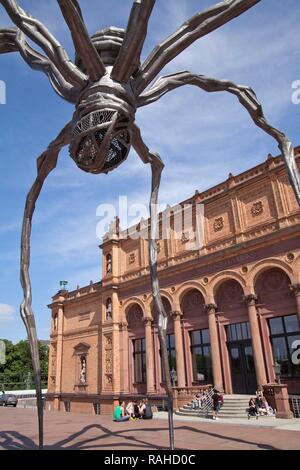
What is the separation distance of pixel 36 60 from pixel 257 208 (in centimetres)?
1797

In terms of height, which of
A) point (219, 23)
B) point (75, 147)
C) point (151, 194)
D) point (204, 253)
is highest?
point (204, 253)

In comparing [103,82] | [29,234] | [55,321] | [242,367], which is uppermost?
[55,321]

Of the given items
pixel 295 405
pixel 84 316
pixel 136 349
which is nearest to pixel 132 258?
pixel 136 349

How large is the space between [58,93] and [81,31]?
96 cm

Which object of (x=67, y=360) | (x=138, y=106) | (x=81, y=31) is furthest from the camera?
(x=67, y=360)

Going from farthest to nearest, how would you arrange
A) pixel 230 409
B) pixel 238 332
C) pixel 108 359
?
pixel 108 359, pixel 238 332, pixel 230 409

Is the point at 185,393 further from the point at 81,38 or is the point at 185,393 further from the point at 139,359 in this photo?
the point at 81,38

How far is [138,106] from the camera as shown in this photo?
5.17 m

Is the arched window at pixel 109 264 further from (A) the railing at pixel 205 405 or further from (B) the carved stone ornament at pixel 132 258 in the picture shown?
(A) the railing at pixel 205 405

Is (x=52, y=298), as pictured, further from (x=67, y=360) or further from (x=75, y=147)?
(x=75, y=147)

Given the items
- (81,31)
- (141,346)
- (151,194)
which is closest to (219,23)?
(81,31)

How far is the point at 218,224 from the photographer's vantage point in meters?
23.5

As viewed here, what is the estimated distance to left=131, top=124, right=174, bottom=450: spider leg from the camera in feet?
17.2

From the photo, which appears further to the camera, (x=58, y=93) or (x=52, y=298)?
(x=52, y=298)
